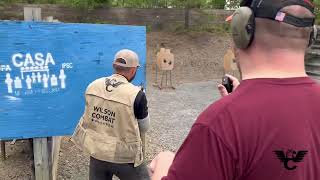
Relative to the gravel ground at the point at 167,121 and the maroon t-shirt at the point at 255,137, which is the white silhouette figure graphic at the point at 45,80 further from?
the maroon t-shirt at the point at 255,137

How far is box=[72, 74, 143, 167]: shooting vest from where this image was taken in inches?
107

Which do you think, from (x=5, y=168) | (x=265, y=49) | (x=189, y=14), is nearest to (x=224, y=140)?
(x=265, y=49)

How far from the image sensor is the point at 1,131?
10.2ft

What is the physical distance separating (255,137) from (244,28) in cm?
33

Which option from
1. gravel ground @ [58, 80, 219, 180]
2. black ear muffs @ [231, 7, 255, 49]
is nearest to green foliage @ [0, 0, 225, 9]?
gravel ground @ [58, 80, 219, 180]

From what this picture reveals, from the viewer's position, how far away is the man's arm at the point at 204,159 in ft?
3.36

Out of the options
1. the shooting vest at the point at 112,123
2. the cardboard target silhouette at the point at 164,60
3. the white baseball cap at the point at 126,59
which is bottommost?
the cardboard target silhouette at the point at 164,60

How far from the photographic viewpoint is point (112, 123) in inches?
108

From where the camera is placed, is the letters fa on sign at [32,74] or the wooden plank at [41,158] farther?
the wooden plank at [41,158]

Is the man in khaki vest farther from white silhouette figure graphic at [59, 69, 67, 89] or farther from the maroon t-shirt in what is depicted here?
the maroon t-shirt

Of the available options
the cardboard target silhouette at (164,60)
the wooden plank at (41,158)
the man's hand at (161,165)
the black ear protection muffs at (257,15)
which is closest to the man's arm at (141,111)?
the wooden plank at (41,158)

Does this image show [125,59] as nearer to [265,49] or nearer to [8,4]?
[265,49]

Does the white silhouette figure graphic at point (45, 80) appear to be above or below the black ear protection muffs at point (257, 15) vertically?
below

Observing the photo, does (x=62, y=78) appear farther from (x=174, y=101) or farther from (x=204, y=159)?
(x=174, y=101)
